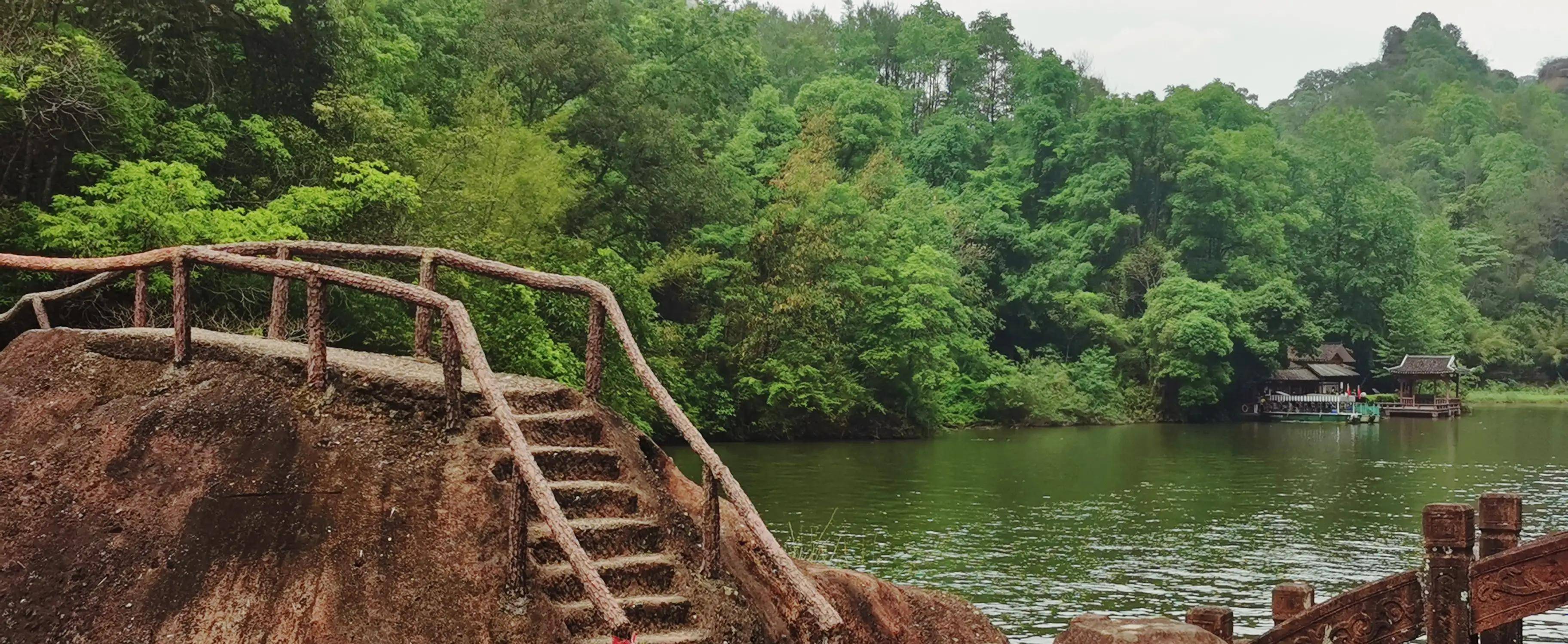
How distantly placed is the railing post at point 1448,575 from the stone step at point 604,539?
20.3 feet

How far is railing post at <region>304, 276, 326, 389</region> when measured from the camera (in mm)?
7594

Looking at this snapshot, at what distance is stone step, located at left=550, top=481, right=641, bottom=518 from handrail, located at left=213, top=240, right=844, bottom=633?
0.48 metres

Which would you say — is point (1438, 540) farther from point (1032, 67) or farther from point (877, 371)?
point (1032, 67)

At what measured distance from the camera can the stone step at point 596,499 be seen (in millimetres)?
7117

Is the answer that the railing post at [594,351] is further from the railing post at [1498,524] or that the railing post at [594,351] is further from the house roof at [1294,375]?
the house roof at [1294,375]

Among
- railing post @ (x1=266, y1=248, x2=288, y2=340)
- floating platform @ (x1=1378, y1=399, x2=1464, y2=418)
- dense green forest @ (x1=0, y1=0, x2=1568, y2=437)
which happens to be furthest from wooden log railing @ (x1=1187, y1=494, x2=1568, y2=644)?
floating platform @ (x1=1378, y1=399, x2=1464, y2=418)

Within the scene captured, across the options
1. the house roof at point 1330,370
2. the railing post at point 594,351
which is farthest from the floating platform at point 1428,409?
the railing post at point 594,351

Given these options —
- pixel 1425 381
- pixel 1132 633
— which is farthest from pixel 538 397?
pixel 1425 381

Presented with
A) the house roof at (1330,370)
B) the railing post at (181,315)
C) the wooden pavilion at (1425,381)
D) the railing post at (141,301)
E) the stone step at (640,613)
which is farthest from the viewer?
the house roof at (1330,370)

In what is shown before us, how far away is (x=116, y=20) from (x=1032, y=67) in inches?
2688

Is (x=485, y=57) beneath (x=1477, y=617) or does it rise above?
above

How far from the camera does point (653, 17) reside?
1976 inches

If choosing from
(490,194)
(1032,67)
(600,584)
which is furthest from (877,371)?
(600,584)

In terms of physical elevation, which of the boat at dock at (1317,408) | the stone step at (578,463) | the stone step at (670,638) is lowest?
→ the boat at dock at (1317,408)
